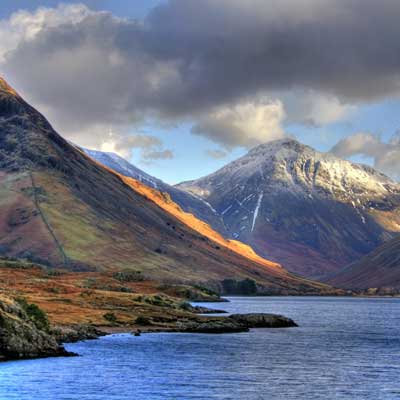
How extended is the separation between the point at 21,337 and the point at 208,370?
2476cm

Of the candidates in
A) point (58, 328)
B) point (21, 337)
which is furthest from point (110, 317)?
point (21, 337)

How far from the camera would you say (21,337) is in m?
97.7

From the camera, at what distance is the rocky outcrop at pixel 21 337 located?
3713 inches

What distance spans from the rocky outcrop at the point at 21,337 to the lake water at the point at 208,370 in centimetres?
257

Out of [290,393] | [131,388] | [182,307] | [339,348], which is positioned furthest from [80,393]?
[182,307]

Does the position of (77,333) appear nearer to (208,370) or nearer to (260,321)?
(208,370)

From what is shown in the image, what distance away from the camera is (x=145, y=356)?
361 ft

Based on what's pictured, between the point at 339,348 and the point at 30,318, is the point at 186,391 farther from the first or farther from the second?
the point at 339,348

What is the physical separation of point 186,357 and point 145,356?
6017 millimetres

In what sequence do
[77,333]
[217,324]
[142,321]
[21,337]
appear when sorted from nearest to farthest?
[21,337] → [77,333] → [142,321] → [217,324]

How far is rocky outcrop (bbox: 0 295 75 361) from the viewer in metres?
94.3

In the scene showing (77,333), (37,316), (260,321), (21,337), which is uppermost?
(37,316)

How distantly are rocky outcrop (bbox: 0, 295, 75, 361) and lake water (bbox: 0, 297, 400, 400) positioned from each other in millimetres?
2567

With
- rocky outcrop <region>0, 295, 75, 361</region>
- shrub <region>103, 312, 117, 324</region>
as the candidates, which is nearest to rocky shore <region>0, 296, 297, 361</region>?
rocky outcrop <region>0, 295, 75, 361</region>
